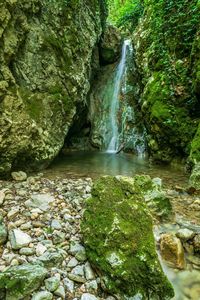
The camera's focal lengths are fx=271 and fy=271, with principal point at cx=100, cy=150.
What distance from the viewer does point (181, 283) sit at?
9.23 feet

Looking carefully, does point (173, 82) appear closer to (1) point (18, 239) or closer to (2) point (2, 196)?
(2) point (2, 196)

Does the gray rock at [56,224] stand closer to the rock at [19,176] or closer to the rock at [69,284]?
the rock at [69,284]

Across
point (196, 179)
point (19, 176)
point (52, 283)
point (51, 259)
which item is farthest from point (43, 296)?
point (196, 179)

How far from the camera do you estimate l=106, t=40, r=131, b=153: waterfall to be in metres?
10.5

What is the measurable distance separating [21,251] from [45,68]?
15.3 feet

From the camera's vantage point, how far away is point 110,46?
470 inches

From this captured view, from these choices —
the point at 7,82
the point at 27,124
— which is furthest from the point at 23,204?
the point at 7,82

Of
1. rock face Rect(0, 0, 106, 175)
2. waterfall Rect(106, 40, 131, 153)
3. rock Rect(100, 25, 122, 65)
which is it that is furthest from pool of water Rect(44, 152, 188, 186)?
rock Rect(100, 25, 122, 65)

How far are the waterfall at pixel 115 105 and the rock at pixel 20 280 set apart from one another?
26.2ft

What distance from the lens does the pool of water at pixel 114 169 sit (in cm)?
615

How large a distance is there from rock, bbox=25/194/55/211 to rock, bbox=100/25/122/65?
9361 millimetres

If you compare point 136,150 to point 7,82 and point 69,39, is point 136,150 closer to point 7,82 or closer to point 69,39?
point 69,39

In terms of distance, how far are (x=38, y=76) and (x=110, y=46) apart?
6.80 m

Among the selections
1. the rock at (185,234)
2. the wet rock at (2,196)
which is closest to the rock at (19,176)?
the wet rock at (2,196)
